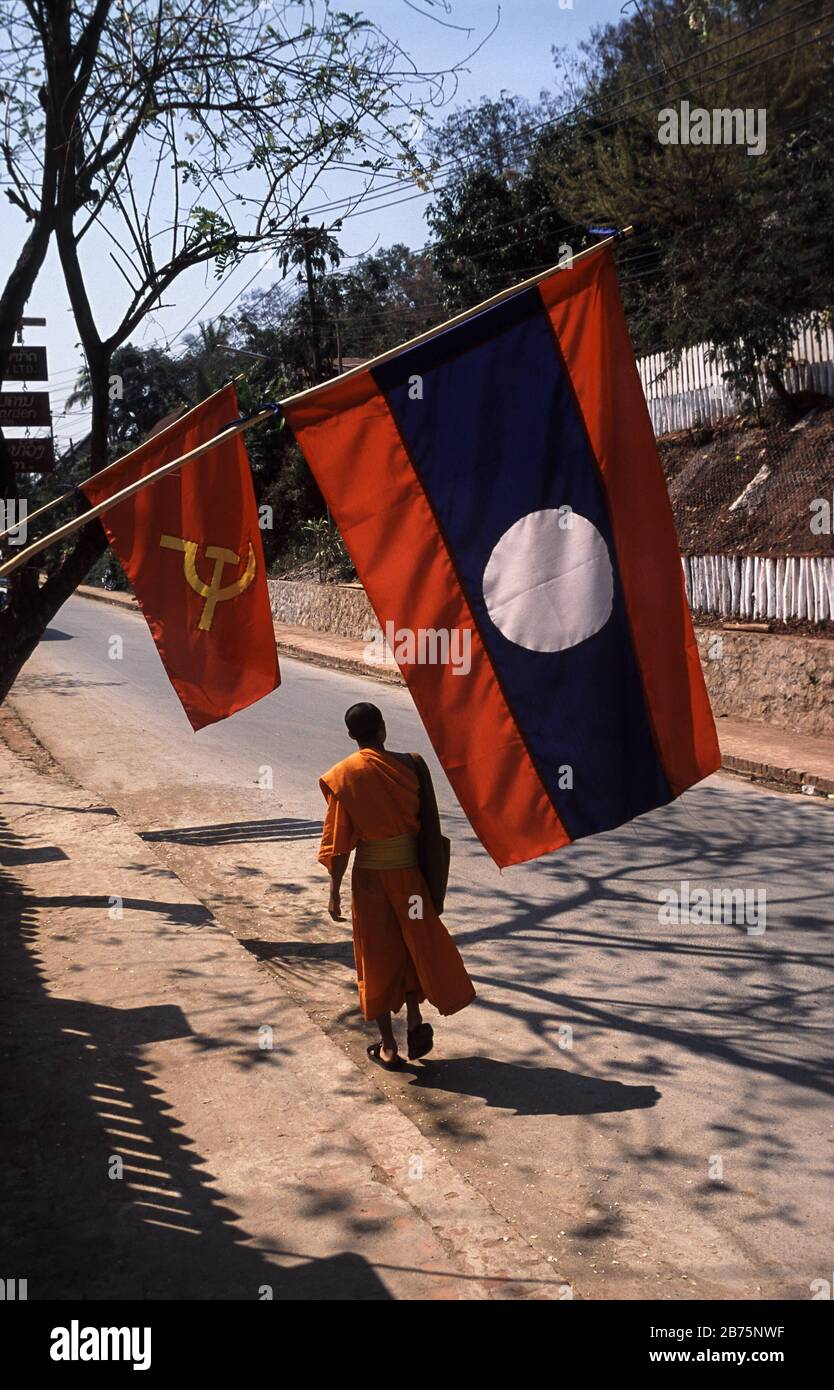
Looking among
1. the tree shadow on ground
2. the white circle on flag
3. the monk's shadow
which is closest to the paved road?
the monk's shadow

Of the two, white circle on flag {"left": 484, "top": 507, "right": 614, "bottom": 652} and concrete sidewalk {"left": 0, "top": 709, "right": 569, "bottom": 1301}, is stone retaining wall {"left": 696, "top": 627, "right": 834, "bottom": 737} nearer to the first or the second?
concrete sidewalk {"left": 0, "top": 709, "right": 569, "bottom": 1301}

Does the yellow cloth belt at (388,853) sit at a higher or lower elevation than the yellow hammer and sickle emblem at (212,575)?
lower

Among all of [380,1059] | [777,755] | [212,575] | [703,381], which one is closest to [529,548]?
[212,575]

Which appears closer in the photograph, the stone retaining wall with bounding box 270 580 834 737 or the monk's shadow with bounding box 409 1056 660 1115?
the monk's shadow with bounding box 409 1056 660 1115

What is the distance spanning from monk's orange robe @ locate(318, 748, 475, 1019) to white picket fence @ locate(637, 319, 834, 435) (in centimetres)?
1767

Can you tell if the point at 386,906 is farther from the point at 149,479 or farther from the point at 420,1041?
the point at 149,479

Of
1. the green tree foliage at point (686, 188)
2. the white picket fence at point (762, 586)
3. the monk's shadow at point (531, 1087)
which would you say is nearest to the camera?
the monk's shadow at point (531, 1087)

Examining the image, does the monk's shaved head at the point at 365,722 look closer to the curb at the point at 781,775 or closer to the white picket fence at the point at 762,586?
the curb at the point at 781,775

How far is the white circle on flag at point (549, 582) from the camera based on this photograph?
4.95 m

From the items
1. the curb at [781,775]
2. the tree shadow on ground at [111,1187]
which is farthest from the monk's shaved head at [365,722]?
the curb at [781,775]

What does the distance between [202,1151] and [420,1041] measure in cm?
134

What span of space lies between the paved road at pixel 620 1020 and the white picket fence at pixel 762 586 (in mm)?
4129

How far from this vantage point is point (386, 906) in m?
5.89

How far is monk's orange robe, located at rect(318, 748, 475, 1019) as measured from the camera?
585 centimetres
